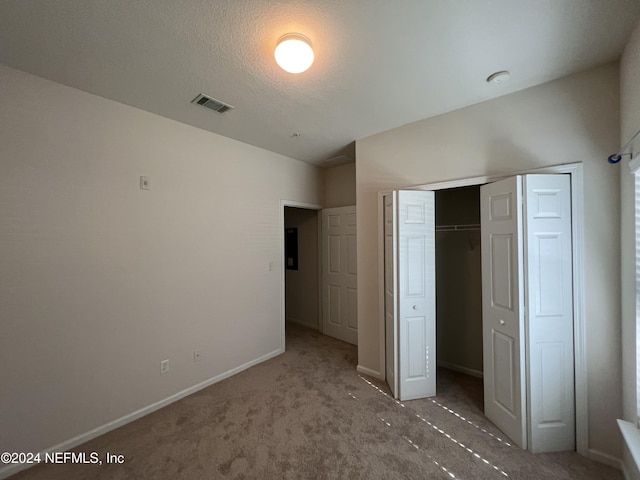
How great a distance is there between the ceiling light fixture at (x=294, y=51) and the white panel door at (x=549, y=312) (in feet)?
5.65

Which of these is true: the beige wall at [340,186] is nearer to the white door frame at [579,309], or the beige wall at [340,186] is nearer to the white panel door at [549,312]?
the white panel door at [549,312]

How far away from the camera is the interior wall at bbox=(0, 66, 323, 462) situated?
67.2 inches

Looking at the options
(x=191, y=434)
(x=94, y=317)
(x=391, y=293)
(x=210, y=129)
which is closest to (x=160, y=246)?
(x=94, y=317)

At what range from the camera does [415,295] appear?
2438mm

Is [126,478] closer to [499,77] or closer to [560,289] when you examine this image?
[560,289]

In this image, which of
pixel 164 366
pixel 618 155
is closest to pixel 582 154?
pixel 618 155

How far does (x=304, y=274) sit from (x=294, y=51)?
11.8 ft

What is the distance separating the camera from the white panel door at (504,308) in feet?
5.97

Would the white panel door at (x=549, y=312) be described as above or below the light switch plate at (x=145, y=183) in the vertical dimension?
below

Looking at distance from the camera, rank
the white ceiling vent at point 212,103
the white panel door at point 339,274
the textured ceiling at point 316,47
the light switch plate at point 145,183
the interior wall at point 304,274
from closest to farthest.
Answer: the textured ceiling at point 316,47 → the white ceiling vent at point 212,103 → the light switch plate at point 145,183 → the white panel door at point 339,274 → the interior wall at point 304,274

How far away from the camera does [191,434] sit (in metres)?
1.98

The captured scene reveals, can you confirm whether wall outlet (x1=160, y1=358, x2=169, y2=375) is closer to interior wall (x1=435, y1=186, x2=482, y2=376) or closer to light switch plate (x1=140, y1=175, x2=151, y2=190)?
light switch plate (x1=140, y1=175, x2=151, y2=190)

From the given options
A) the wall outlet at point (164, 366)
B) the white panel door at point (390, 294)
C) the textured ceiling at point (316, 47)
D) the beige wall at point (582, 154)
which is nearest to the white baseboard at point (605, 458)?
the beige wall at point (582, 154)

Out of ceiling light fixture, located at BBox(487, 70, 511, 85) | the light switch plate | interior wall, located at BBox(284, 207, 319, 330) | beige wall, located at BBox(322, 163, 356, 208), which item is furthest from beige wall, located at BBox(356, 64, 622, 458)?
the light switch plate
